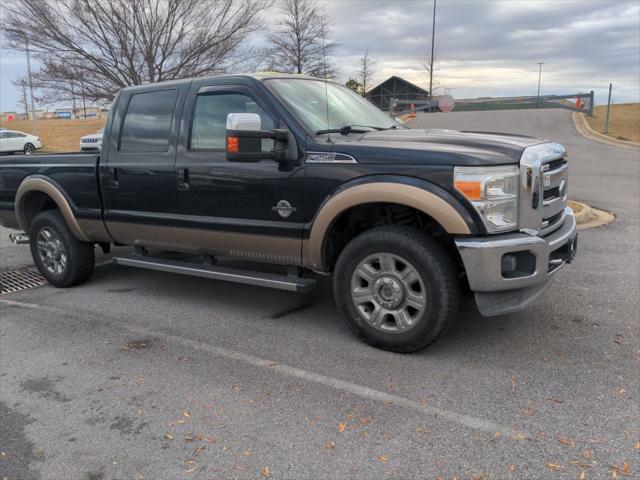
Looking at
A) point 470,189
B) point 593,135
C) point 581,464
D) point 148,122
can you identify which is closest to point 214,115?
point 148,122

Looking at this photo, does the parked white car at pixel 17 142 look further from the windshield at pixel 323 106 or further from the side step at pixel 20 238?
the windshield at pixel 323 106

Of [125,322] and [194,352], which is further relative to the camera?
[125,322]

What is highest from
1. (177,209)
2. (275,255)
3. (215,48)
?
(215,48)

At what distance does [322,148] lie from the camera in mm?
3951

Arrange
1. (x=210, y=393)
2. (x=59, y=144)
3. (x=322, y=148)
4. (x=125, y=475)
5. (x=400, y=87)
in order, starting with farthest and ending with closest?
(x=400, y=87) < (x=59, y=144) < (x=322, y=148) < (x=210, y=393) < (x=125, y=475)

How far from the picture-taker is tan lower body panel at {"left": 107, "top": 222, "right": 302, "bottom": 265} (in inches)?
169

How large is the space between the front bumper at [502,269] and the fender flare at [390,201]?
0.46 ft

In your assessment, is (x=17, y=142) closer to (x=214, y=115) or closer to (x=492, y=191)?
(x=214, y=115)

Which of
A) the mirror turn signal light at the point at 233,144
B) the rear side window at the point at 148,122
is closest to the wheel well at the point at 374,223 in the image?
the mirror turn signal light at the point at 233,144

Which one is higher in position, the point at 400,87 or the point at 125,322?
the point at 400,87

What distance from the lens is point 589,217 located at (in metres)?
8.16

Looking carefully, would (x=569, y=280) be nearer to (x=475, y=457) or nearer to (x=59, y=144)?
(x=475, y=457)

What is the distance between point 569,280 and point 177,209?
12.4 ft

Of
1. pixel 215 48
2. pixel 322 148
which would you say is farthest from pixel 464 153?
pixel 215 48
